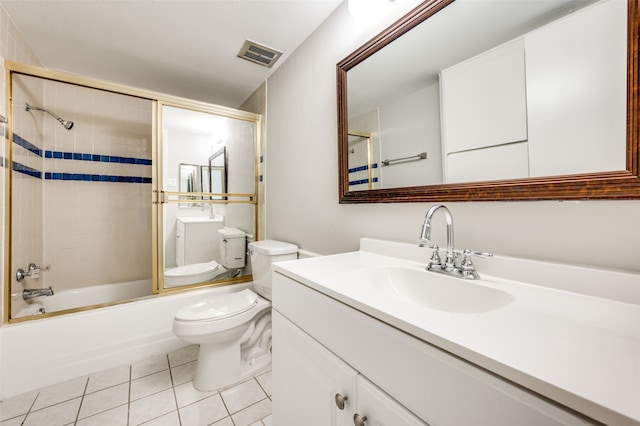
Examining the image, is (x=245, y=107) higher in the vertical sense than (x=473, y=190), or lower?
higher

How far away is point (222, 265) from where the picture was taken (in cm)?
212

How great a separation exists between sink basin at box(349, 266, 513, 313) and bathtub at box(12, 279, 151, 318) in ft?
6.56

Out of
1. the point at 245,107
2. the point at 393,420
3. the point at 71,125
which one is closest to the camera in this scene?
the point at 393,420

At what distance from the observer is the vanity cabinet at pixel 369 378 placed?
1.17ft

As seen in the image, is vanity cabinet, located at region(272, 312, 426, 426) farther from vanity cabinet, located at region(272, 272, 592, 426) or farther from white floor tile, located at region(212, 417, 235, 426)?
white floor tile, located at region(212, 417, 235, 426)

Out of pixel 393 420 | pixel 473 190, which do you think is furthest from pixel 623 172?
pixel 393 420

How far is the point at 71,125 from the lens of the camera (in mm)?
1972

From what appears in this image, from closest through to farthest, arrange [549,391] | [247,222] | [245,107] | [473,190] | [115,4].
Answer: [549,391], [473,190], [115,4], [247,222], [245,107]

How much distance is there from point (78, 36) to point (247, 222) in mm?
1656

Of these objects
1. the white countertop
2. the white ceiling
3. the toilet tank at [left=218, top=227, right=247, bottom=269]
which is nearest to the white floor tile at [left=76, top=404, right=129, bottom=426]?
the toilet tank at [left=218, top=227, right=247, bottom=269]

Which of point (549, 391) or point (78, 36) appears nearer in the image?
point (549, 391)

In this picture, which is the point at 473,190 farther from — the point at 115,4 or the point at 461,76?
the point at 115,4

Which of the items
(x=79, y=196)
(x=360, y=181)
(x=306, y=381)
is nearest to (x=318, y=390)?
(x=306, y=381)

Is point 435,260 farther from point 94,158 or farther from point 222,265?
point 94,158
